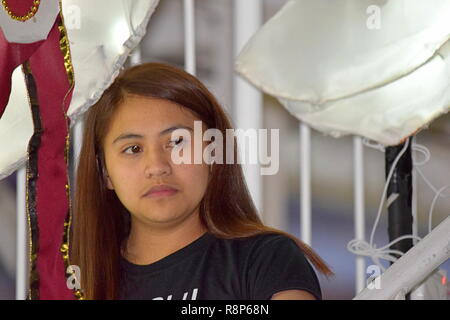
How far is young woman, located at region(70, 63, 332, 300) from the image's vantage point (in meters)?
1.04

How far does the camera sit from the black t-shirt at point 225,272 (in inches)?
40.0

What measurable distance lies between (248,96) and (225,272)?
268 millimetres

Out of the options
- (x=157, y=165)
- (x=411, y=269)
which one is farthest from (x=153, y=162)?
(x=411, y=269)

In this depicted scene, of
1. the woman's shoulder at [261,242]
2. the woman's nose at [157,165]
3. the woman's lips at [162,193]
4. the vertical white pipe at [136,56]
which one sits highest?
the vertical white pipe at [136,56]

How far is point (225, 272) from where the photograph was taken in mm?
1053

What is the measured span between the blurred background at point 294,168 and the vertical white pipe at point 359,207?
1 centimetres

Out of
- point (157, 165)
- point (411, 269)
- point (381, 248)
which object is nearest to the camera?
point (411, 269)

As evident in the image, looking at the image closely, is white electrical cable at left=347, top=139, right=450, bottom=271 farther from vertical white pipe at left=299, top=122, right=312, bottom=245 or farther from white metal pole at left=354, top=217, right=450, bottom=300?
white metal pole at left=354, top=217, right=450, bottom=300

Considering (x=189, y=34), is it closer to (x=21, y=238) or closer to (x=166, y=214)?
(x=166, y=214)

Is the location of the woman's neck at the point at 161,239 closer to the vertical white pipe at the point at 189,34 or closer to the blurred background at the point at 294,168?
the blurred background at the point at 294,168

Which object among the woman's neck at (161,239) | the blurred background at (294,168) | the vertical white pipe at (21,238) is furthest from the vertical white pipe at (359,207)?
the vertical white pipe at (21,238)

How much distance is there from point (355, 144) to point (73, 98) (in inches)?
16.7
